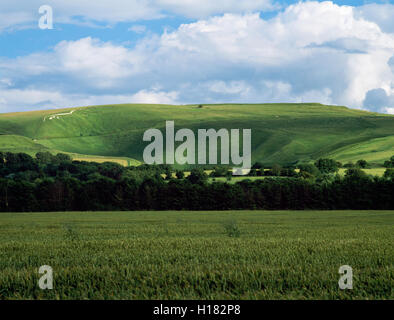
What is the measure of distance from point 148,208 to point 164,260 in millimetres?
101623

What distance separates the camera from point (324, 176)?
161 m

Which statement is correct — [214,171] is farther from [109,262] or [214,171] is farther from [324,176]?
[109,262]

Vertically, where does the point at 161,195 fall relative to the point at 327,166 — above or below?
below

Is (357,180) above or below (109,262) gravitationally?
above

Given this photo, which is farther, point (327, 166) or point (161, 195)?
point (327, 166)

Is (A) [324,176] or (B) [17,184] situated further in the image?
(A) [324,176]

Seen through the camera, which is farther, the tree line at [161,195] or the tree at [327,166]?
the tree at [327,166]

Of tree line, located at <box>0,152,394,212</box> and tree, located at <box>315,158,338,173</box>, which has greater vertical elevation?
tree, located at <box>315,158,338,173</box>

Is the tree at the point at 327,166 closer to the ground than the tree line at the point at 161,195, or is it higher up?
higher up

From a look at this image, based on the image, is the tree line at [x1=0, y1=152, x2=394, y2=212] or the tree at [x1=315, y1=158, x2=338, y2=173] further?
the tree at [x1=315, y1=158, x2=338, y2=173]
